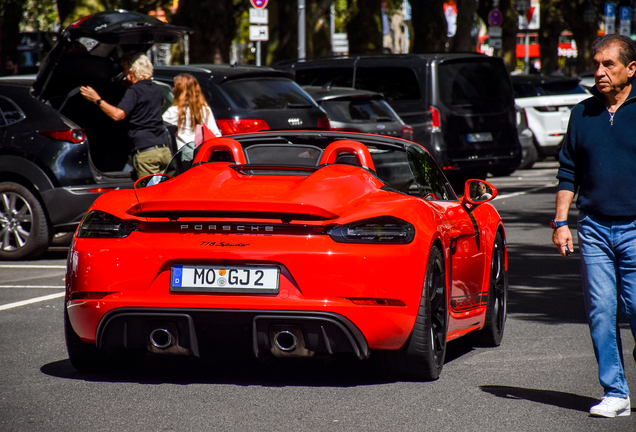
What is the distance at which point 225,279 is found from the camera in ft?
16.9

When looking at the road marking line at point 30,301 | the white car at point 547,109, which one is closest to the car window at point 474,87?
the white car at point 547,109

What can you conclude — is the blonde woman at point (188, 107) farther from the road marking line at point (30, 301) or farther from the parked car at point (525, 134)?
the parked car at point (525, 134)

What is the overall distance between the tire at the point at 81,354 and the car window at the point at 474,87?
38.9 feet

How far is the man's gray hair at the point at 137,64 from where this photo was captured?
10375 mm

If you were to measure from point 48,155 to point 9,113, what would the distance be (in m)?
0.59

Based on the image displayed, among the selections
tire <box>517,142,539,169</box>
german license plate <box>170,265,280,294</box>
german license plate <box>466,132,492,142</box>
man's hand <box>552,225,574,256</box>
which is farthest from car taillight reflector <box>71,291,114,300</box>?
tire <box>517,142,539,169</box>

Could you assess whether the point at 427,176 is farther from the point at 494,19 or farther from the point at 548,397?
the point at 494,19

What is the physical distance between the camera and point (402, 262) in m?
5.16

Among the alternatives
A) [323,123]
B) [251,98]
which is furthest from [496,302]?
[323,123]

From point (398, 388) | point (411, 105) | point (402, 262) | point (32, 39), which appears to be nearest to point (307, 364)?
point (398, 388)

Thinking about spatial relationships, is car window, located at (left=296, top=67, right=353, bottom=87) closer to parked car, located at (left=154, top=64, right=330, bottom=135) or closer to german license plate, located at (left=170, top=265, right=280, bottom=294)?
parked car, located at (left=154, top=64, right=330, bottom=135)

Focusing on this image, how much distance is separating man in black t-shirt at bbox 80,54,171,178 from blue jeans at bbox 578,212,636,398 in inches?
235

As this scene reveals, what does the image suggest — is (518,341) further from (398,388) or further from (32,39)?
(32,39)

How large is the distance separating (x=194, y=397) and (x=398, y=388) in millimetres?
983
